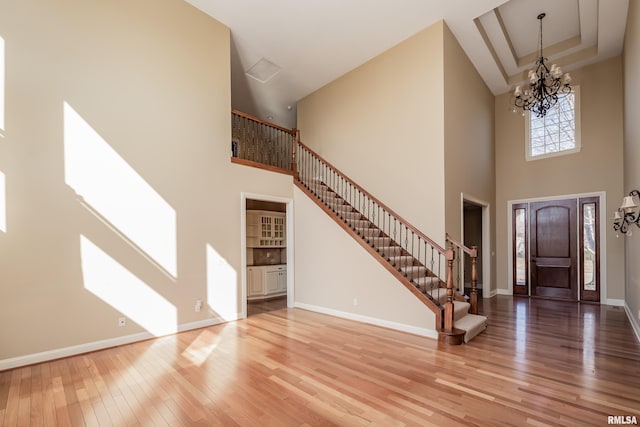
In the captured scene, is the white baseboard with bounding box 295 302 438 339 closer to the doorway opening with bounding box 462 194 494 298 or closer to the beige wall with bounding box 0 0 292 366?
the beige wall with bounding box 0 0 292 366

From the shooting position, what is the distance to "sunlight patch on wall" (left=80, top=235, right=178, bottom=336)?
12.0ft

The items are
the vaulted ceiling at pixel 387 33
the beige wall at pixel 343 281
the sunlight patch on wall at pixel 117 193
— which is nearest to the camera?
the sunlight patch on wall at pixel 117 193

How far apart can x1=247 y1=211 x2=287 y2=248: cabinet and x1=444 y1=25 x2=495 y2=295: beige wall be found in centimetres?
406

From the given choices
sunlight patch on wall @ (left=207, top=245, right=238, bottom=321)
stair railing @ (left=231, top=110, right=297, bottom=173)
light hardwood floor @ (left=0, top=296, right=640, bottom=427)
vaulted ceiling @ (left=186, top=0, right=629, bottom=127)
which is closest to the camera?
light hardwood floor @ (left=0, top=296, right=640, bottom=427)

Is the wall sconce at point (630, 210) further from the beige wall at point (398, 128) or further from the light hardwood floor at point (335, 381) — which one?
the beige wall at point (398, 128)

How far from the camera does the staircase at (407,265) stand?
14.1 ft

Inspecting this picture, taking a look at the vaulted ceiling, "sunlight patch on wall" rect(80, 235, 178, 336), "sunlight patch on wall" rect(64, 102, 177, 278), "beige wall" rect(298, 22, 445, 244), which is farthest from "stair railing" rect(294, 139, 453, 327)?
"sunlight patch on wall" rect(80, 235, 178, 336)

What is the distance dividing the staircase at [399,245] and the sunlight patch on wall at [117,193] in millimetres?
1625

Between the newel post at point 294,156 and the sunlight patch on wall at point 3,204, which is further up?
the newel post at point 294,156

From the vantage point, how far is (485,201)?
705 centimetres

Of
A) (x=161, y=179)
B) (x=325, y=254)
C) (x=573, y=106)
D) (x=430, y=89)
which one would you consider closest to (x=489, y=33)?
(x=430, y=89)

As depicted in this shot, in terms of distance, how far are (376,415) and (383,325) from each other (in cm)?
236

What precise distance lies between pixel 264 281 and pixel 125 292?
334 centimetres

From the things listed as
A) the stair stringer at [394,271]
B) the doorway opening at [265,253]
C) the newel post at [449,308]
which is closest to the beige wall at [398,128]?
the newel post at [449,308]
